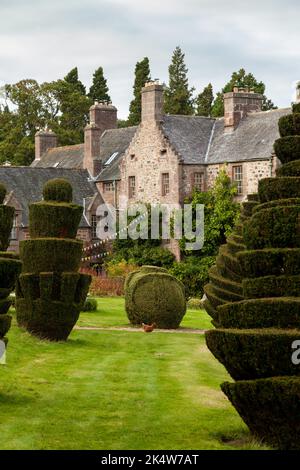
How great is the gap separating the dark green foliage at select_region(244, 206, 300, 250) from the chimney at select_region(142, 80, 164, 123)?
143ft

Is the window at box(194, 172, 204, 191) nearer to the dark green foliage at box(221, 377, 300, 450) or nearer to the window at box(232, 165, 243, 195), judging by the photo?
the window at box(232, 165, 243, 195)

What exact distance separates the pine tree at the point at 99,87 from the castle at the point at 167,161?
73.0 ft

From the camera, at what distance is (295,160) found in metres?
17.2

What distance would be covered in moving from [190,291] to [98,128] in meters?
17.1

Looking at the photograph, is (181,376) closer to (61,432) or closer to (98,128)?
(61,432)

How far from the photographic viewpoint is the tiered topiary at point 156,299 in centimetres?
3438

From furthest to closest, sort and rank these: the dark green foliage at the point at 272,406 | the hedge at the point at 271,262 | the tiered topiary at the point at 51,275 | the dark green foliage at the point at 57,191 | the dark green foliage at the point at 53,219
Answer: the dark green foliage at the point at 57,191 < the dark green foliage at the point at 53,219 < the tiered topiary at the point at 51,275 < the hedge at the point at 271,262 < the dark green foliage at the point at 272,406

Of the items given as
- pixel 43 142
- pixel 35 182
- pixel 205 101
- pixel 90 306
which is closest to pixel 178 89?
pixel 205 101

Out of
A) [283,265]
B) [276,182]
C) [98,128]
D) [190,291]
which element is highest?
[98,128]

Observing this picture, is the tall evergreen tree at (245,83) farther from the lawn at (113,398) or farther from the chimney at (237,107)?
the lawn at (113,398)

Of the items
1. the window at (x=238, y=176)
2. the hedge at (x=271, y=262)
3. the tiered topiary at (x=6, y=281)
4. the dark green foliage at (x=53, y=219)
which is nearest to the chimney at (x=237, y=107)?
the window at (x=238, y=176)

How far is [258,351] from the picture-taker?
1425 centimetres
